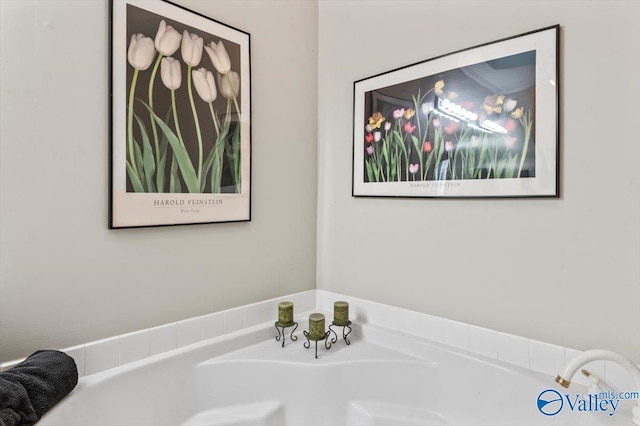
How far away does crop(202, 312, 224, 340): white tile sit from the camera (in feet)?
5.52

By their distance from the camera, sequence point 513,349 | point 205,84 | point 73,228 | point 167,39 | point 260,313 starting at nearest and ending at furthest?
point 73,228, point 513,349, point 167,39, point 205,84, point 260,313

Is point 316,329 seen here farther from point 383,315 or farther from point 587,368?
point 587,368

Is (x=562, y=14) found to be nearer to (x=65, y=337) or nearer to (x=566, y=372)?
(x=566, y=372)

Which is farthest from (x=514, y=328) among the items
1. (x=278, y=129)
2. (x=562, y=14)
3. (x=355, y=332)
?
(x=278, y=129)

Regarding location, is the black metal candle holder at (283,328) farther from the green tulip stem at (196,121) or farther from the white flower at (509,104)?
the white flower at (509,104)

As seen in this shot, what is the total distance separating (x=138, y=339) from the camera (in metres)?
1.48

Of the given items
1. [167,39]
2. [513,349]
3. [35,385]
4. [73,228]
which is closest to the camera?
[35,385]

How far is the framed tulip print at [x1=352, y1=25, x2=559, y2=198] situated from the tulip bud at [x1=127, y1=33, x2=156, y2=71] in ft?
3.29

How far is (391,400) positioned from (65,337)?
1298mm

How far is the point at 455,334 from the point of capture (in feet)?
5.30

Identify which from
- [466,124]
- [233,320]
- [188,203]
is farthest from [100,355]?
[466,124]

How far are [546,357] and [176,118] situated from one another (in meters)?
1.73

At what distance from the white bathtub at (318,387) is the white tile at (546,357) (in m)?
0.03

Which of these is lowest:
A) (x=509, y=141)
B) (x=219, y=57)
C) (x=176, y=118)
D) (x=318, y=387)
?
(x=318, y=387)
